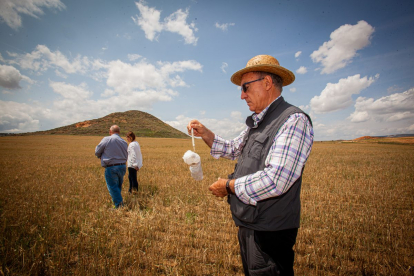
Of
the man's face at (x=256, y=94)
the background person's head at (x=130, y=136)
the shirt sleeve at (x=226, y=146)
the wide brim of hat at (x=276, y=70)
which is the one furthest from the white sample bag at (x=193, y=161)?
the background person's head at (x=130, y=136)

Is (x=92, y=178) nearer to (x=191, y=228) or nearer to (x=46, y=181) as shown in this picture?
(x=46, y=181)

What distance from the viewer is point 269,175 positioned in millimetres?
1373

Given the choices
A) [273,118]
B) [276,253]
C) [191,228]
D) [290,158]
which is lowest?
[191,228]

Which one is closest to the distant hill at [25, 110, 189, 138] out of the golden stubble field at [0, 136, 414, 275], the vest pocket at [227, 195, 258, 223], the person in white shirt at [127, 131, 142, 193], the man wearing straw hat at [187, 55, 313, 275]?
the person in white shirt at [127, 131, 142, 193]

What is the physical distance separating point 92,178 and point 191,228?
6.97 m

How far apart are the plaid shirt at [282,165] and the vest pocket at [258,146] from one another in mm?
110

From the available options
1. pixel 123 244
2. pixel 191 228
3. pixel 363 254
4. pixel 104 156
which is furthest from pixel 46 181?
pixel 363 254

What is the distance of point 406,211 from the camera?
5.26 m

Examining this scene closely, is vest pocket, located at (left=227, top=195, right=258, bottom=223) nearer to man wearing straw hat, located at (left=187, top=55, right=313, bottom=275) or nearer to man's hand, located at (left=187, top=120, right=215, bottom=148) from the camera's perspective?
man wearing straw hat, located at (left=187, top=55, right=313, bottom=275)

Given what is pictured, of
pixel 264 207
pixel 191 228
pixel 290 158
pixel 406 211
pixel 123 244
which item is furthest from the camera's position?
pixel 406 211

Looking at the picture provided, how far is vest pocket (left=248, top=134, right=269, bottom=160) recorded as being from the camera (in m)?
1.64

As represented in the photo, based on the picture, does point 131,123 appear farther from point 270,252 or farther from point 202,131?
point 270,252

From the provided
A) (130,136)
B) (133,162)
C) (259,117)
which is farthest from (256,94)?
(130,136)

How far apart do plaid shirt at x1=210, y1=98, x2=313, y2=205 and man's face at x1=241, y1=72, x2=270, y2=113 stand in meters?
0.46
